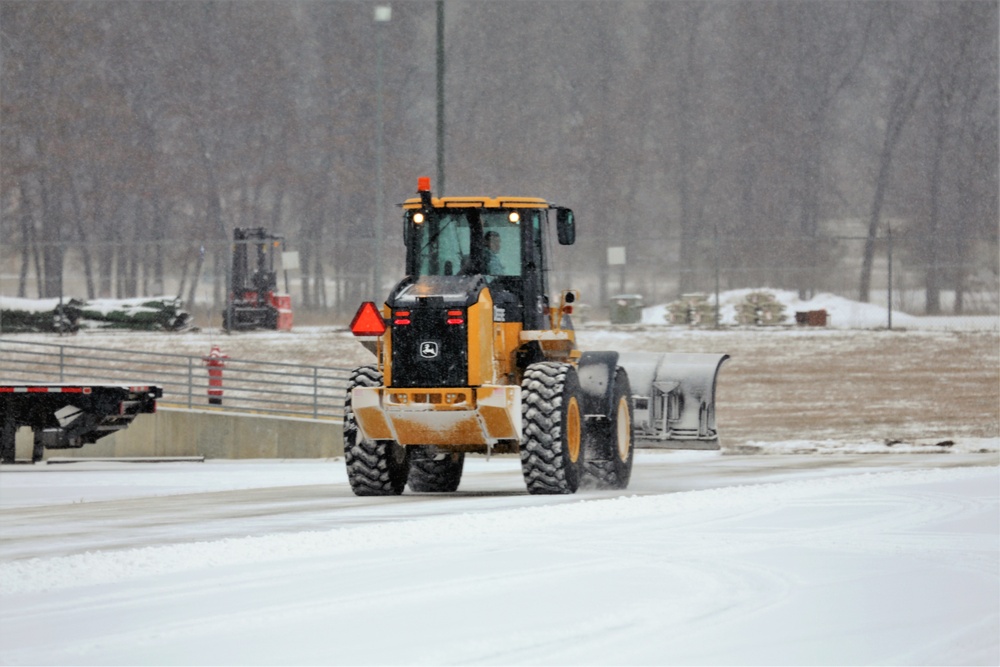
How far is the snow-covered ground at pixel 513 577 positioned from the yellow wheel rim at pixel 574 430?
62 cm

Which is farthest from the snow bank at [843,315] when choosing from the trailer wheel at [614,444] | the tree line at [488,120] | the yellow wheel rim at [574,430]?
the yellow wheel rim at [574,430]

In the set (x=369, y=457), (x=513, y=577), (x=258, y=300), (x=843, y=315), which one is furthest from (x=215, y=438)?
Result: (x=843, y=315)

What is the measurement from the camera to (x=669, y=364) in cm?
2341

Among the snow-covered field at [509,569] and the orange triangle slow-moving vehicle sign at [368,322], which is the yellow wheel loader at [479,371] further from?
the snow-covered field at [509,569]

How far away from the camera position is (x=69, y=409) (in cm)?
2383

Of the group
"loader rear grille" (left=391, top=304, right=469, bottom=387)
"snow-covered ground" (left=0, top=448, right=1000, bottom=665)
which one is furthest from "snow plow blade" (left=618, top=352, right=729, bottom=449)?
"loader rear grille" (left=391, top=304, right=469, bottom=387)

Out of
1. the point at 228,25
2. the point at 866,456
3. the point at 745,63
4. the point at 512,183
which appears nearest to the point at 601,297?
the point at 512,183

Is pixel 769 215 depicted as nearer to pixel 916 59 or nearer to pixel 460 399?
pixel 916 59

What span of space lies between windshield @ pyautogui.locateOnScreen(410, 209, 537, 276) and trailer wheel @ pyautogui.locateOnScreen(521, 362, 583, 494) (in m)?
1.18

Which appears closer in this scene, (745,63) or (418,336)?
(418,336)

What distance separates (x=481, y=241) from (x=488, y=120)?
208 feet

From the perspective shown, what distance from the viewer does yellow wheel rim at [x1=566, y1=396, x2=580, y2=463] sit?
17.4m

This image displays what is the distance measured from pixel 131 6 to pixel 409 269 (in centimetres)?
6603

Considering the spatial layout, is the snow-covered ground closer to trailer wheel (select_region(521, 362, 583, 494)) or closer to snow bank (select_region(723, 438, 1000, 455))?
trailer wheel (select_region(521, 362, 583, 494))
